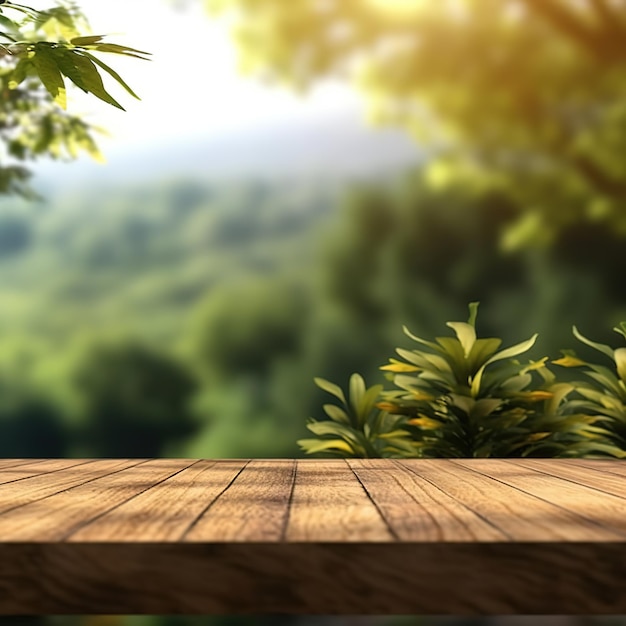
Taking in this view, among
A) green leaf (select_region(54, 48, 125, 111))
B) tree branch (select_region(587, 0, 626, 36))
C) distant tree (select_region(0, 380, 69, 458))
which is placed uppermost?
tree branch (select_region(587, 0, 626, 36))

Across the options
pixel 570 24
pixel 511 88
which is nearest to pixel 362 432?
pixel 511 88

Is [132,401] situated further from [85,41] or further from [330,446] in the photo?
[85,41]

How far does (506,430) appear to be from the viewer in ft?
10.7

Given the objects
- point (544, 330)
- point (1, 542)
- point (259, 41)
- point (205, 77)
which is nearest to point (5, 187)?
point (205, 77)

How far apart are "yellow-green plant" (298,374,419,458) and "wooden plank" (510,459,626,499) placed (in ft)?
2.81

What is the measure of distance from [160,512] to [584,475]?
3.78 ft

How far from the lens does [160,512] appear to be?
131cm

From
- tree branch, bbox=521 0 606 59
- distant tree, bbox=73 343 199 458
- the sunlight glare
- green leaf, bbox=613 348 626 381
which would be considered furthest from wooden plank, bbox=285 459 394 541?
tree branch, bbox=521 0 606 59

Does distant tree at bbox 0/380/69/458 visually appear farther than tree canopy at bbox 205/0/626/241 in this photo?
No

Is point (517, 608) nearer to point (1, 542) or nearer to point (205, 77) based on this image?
point (1, 542)

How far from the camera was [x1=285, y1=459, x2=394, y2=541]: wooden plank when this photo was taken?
1098 mm

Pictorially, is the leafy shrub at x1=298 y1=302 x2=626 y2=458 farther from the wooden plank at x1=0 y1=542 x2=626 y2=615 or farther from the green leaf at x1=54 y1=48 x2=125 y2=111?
the wooden plank at x1=0 y1=542 x2=626 y2=615

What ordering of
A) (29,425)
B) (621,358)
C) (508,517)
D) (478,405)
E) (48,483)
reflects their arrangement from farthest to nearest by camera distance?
1. (29,425)
2. (621,358)
3. (478,405)
4. (48,483)
5. (508,517)

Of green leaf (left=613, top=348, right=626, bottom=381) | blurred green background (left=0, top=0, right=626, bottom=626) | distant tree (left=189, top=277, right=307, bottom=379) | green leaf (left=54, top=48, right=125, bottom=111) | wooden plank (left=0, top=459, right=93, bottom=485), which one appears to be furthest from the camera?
distant tree (left=189, top=277, right=307, bottom=379)
